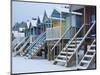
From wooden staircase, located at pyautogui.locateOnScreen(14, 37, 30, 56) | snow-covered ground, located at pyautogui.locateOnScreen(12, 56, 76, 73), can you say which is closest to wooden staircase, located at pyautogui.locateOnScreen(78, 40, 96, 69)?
snow-covered ground, located at pyautogui.locateOnScreen(12, 56, 76, 73)

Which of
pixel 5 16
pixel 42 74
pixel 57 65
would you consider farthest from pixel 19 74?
pixel 5 16

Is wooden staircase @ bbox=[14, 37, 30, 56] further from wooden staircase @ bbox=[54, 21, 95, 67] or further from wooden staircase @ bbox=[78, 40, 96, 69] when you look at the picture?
wooden staircase @ bbox=[78, 40, 96, 69]

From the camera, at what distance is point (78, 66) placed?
10.1ft

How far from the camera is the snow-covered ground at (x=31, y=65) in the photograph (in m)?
2.77

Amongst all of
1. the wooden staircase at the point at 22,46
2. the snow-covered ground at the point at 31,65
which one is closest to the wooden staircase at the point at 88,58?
the snow-covered ground at the point at 31,65

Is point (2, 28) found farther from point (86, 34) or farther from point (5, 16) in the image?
point (86, 34)

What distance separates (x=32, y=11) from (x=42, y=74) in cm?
90

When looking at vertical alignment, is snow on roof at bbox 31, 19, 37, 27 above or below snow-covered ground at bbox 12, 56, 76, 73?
above

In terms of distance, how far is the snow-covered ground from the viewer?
277 cm

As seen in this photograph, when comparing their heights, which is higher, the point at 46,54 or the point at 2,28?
the point at 2,28

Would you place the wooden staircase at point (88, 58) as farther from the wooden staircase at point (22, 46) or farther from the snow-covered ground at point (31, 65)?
the wooden staircase at point (22, 46)

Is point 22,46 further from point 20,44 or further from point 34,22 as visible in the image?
point 34,22

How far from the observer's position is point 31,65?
9.34ft

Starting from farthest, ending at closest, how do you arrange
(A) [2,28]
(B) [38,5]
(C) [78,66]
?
Result: 1. (C) [78,66]
2. (B) [38,5]
3. (A) [2,28]
